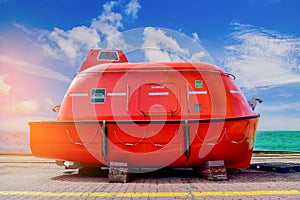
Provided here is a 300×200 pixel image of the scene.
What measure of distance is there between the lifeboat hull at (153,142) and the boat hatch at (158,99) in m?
0.35

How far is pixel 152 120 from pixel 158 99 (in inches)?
20.3

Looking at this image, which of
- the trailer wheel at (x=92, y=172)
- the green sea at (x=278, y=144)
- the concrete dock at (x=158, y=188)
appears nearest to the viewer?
the concrete dock at (x=158, y=188)

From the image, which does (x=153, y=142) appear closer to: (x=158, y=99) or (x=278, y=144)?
(x=158, y=99)

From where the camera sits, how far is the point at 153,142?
17.5ft

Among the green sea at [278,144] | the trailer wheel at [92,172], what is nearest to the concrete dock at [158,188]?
the trailer wheel at [92,172]

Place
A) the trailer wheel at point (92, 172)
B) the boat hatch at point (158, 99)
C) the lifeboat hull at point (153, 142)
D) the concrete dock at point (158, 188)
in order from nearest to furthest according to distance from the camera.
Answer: the concrete dock at point (158, 188) → the lifeboat hull at point (153, 142) → the boat hatch at point (158, 99) → the trailer wheel at point (92, 172)

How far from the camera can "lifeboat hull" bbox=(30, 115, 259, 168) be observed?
209 inches

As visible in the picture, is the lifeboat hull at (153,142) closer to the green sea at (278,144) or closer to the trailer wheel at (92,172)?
the trailer wheel at (92,172)

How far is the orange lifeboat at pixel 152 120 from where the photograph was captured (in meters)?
→ 5.34

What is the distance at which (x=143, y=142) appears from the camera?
536 cm

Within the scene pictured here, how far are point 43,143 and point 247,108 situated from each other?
4.18 m

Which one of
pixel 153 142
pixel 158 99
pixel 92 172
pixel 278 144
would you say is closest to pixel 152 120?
pixel 153 142

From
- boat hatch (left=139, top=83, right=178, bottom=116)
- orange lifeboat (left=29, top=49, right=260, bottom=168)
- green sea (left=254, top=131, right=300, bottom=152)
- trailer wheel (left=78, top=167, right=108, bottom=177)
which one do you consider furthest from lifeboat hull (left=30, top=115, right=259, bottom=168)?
green sea (left=254, top=131, right=300, bottom=152)

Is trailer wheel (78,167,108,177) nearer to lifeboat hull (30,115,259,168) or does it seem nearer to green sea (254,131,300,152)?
lifeboat hull (30,115,259,168)
